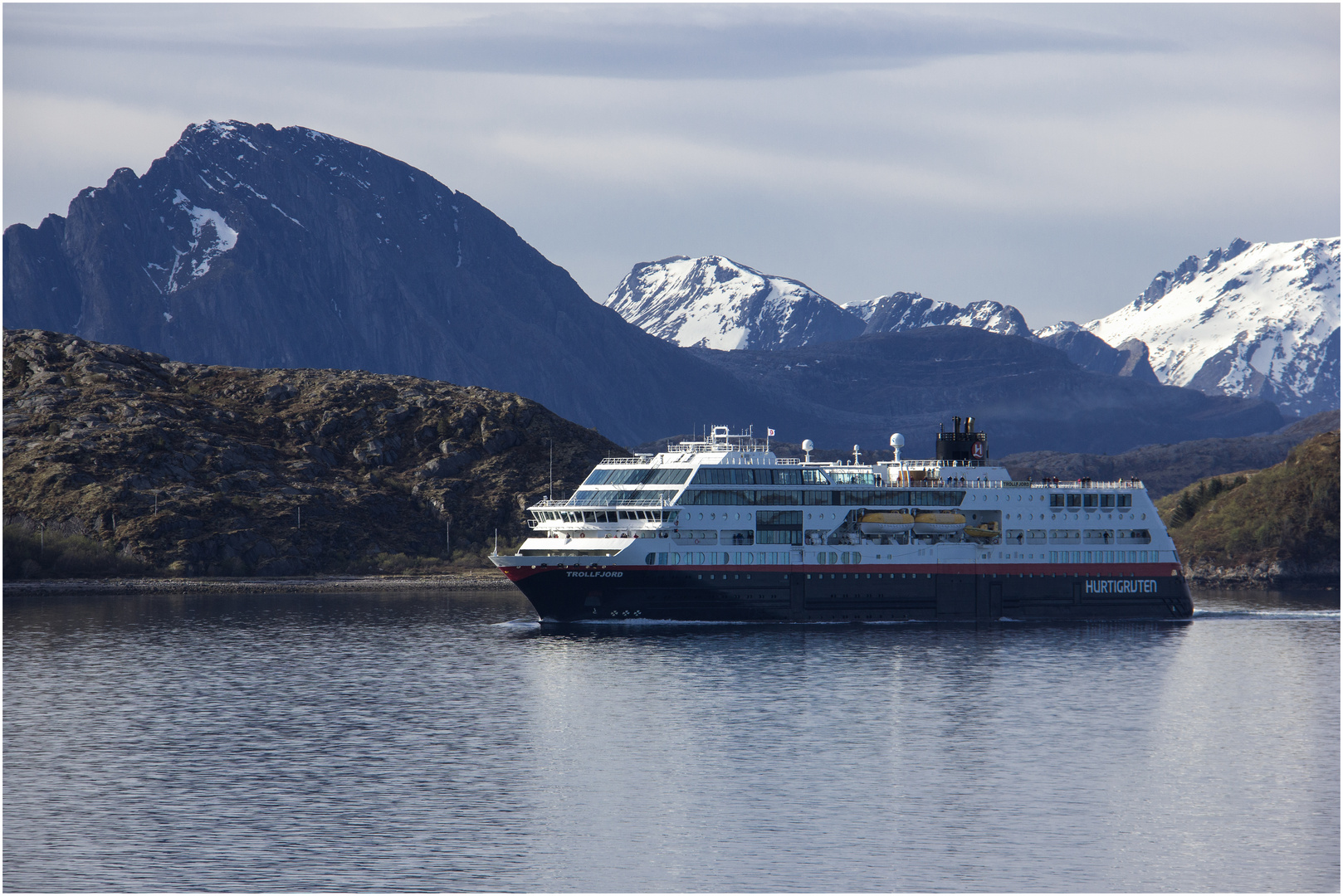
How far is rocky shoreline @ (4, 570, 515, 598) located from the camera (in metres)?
141

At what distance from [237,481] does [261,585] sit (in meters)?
28.4

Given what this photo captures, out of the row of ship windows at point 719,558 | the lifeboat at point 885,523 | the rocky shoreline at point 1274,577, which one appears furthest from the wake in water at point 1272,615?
the rocky shoreline at point 1274,577

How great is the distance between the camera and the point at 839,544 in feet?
327

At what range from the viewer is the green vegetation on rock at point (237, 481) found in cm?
15988

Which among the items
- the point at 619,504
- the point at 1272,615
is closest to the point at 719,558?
the point at 619,504

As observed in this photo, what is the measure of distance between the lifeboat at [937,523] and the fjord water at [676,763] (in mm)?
8656

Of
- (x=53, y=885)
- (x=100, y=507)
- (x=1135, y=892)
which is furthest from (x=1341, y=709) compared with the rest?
(x=100, y=507)

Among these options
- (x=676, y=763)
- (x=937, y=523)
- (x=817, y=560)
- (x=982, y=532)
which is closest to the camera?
(x=676, y=763)

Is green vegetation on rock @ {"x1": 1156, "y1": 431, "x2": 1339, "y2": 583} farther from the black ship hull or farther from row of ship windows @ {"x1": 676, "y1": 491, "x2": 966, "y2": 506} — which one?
row of ship windows @ {"x1": 676, "y1": 491, "x2": 966, "y2": 506}

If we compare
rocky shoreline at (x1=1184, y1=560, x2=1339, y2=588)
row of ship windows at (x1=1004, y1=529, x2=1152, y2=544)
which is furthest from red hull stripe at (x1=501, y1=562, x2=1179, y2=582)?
rocky shoreline at (x1=1184, y1=560, x2=1339, y2=588)

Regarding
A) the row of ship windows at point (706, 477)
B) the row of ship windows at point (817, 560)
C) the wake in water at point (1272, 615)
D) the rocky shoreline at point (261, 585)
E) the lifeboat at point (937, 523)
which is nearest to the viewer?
the row of ship windows at point (817, 560)

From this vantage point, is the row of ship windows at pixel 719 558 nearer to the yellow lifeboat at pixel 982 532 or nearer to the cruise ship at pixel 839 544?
the cruise ship at pixel 839 544

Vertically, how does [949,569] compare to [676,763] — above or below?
above

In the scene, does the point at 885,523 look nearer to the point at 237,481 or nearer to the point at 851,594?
the point at 851,594
